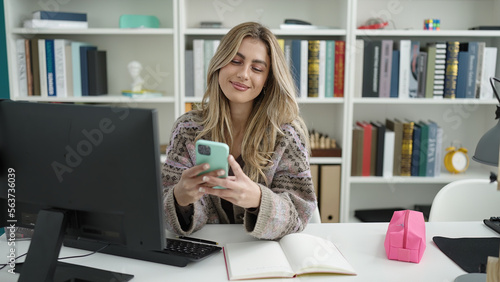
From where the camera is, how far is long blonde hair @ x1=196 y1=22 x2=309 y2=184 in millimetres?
1565

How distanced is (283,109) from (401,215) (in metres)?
0.52

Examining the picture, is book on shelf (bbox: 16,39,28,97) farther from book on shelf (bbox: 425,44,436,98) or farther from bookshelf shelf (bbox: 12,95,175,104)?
book on shelf (bbox: 425,44,436,98)

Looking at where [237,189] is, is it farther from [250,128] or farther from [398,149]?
[398,149]

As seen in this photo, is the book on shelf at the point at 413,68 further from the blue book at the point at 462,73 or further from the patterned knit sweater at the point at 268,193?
the patterned knit sweater at the point at 268,193

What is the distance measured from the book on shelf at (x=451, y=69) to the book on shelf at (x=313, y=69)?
0.69 m

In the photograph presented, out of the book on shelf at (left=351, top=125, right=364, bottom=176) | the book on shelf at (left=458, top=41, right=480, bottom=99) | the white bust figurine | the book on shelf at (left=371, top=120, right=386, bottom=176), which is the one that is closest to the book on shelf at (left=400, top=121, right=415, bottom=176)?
the book on shelf at (left=371, top=120, right=386, bottom=176)

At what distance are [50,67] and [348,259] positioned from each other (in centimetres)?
197

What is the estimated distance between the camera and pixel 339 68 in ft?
8.39

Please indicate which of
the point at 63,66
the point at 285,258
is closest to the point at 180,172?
the point at 285,258

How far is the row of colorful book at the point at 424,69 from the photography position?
8.28ft

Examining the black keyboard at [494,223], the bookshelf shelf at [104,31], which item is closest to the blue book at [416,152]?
the black keyboard at [494,223]

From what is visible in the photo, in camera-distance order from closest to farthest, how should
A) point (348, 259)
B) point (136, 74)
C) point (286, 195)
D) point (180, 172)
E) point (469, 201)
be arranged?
point (348, 259) → point (286, 195) → point (180, 172) → point (469, 201) → point (136, 74)

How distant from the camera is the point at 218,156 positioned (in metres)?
1.13

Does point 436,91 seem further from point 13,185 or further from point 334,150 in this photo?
point 13,185
